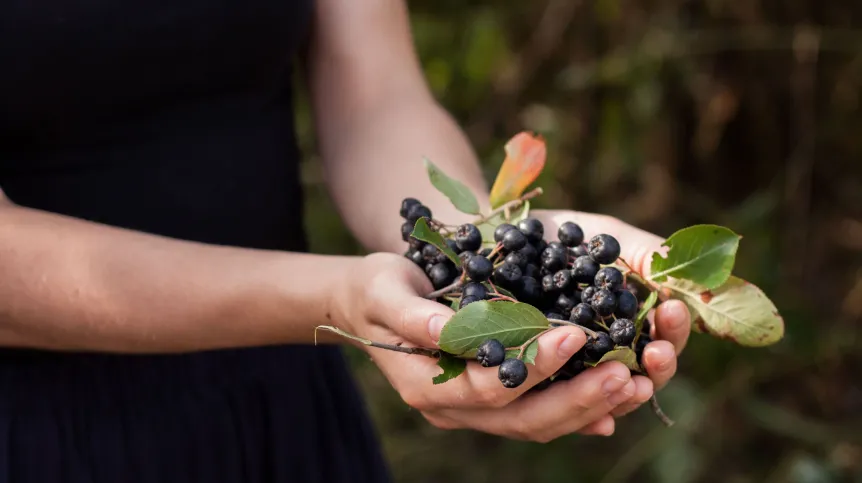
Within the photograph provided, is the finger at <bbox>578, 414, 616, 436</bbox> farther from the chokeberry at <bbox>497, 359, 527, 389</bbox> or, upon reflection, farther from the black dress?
the black dress

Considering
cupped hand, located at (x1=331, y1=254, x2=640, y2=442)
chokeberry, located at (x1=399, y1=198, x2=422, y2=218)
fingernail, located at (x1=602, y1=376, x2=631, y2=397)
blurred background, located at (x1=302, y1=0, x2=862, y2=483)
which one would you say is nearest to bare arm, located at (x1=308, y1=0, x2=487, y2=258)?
chokeberry, located at (x1=399, y1=198, x2=422, y2=218)

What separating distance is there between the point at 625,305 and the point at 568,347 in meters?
0.09

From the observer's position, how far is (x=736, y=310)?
0.72 metres

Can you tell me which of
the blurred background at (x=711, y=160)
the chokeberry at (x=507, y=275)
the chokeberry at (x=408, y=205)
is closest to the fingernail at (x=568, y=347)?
the chokeberry at (x=507, y=275)

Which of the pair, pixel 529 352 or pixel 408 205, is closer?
pixel 529 352

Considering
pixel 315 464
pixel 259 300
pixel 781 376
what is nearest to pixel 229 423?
pixel 315 464

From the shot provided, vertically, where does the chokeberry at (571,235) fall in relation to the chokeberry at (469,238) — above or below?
below

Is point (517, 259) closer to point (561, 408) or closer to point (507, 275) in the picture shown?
point (507, 275)

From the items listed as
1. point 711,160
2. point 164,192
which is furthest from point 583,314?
point 711,160

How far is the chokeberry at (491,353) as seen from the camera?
611 millimetres

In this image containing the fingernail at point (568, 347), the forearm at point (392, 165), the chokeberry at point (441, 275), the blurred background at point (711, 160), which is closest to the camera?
the fingernail at point (568, 347)

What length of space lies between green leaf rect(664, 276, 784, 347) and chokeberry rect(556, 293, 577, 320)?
10 cm

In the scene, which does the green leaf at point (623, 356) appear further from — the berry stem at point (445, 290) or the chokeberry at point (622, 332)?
the berry stem at point (445, 290)

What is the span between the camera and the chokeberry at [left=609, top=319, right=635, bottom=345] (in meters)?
0.64
